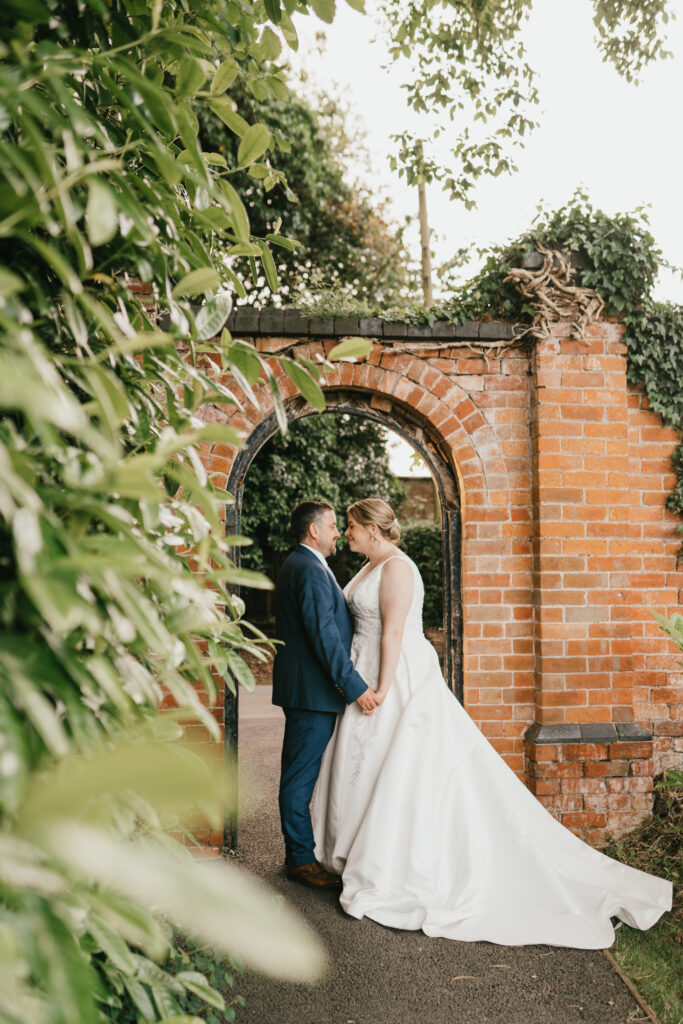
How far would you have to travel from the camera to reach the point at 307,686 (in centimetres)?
364

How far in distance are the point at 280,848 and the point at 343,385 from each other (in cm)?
279

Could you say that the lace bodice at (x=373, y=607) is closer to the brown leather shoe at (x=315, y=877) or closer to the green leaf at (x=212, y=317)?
the brown leather shoe at (x=315, y=877)

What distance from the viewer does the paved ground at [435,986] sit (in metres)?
2.40

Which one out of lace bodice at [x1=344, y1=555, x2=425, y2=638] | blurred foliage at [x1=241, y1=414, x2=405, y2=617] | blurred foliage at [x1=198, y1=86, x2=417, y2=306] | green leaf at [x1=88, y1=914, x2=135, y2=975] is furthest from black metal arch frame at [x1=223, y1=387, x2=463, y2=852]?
blurred foliage at [x1=241, y1=414, x2=405, y2=617]

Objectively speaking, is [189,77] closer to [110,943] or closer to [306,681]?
[110,943]

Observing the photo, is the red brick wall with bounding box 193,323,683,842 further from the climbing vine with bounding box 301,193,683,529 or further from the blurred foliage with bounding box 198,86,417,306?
the blurred foliage with bounding box 198,86,417,306

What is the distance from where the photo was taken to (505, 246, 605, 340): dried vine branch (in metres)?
3.82

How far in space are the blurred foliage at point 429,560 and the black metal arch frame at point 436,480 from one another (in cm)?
614

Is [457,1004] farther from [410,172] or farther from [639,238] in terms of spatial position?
[410,172]

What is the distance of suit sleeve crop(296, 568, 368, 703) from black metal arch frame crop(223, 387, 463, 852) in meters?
0.48

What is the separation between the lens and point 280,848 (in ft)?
13.4

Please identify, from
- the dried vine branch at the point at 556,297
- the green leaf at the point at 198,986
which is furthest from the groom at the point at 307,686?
the green leaf at the point at 198,986

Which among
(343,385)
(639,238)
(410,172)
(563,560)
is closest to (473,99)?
(410,172)

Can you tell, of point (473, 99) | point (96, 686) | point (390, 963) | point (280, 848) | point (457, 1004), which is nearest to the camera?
point (96, 686)
